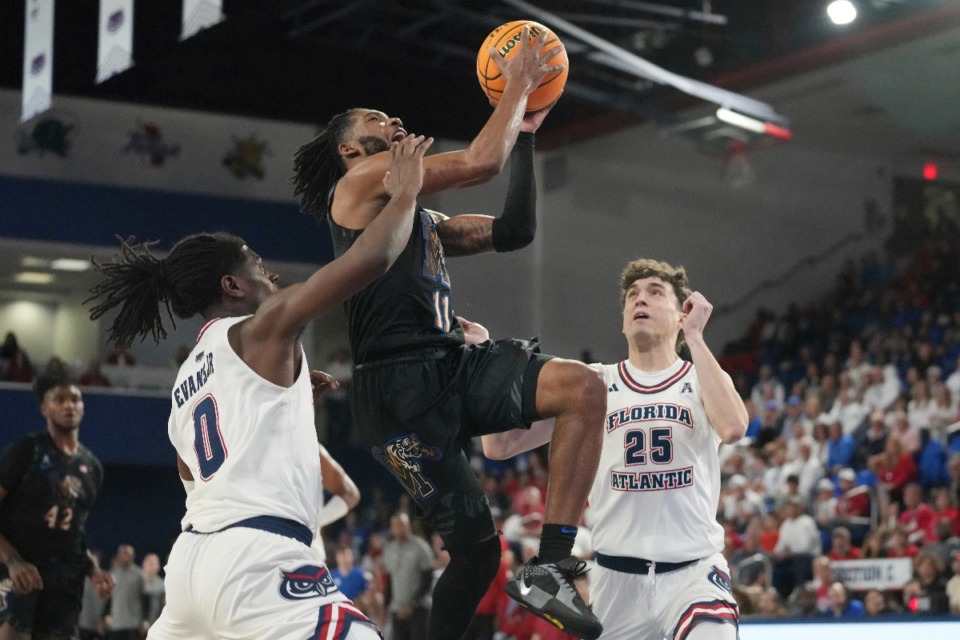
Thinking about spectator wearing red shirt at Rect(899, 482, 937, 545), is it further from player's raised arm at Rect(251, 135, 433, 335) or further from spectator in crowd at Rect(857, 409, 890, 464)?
player's raised arm at Rect(251, 135, 433, 335)

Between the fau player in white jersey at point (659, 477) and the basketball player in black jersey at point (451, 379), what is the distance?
63 cm

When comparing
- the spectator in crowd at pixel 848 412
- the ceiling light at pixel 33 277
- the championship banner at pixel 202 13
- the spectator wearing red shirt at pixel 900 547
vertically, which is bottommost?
the spectator wearing red shirt at pixel 900 547

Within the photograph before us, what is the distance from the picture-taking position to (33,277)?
84.3 ft

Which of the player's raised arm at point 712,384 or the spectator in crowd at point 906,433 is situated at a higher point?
the spectator in crowd at point 906,433

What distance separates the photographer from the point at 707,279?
25.4m

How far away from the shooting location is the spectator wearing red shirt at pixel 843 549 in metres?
13.6

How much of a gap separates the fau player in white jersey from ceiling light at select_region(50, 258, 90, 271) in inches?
781

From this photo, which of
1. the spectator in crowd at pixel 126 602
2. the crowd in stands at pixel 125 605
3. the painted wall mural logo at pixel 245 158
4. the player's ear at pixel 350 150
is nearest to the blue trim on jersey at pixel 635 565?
the player's ear at pixel 350 150

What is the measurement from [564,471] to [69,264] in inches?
843

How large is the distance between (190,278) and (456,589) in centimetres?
153

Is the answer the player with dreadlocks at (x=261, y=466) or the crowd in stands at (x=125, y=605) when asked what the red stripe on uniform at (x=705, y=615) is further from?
the crowd in stands at (x=125, y=605)

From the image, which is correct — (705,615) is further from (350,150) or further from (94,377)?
(94,377)

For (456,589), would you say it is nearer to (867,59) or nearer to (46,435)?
(46,435)

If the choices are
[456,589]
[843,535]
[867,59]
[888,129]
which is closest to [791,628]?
[456,589]
